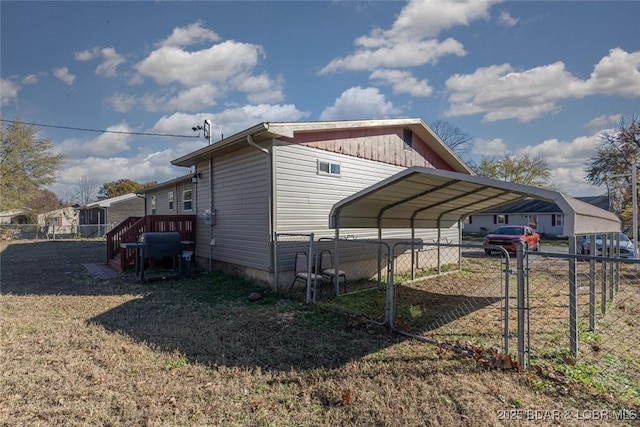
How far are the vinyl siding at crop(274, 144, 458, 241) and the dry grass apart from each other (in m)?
2.52

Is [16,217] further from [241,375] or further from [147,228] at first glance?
[241,375]

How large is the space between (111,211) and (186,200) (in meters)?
22.9

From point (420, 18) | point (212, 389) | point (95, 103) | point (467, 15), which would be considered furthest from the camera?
point (95, 103)

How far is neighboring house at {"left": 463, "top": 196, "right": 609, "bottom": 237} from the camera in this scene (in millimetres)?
30578

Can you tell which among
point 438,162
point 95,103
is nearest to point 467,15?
point 438,162

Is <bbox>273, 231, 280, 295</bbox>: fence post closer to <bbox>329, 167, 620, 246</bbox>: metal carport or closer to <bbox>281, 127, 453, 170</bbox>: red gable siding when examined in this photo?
<bbox>329, 167, 620, 246</bbox>: metal carport

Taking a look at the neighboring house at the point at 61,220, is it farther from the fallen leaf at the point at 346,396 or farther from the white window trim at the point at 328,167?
the fallen leaf at the point at 346,396

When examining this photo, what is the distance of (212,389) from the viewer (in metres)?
3.25

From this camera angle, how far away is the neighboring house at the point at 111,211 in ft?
94.3

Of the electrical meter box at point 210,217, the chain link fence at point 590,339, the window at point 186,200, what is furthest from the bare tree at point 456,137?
the electrical meter box at point 210,217

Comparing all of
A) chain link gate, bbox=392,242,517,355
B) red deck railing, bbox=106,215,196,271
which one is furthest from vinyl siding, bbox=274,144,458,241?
red deck railing, bbox=106,215,196,271

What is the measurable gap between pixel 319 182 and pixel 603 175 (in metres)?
25.4

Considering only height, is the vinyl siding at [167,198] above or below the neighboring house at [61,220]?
above

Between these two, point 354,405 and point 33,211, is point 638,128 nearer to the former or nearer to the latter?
point 354,405
